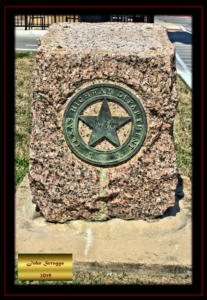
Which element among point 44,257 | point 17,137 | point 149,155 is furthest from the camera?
point 17,137

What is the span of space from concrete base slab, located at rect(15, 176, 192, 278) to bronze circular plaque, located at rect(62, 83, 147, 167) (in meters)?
0.68

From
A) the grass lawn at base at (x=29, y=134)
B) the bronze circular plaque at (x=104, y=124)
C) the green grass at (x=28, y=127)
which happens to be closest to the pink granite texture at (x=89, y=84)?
the bronze circular plaque at (x=104, y=124)

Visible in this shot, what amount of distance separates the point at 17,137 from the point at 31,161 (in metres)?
2.87

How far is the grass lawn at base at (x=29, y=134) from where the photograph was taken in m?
3.97

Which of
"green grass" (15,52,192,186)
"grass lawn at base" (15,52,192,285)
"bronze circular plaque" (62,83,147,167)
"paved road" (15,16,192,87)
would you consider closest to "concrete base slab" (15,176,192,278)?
"grass lawn at base" (15,52,192,285)

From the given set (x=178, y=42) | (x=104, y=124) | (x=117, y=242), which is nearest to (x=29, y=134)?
(x=104, y=124)

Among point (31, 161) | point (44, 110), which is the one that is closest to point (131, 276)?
point (31, 161)

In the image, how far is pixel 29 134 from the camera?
281 inches

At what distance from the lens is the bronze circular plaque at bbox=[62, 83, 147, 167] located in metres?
4.10

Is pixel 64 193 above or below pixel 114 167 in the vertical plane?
below

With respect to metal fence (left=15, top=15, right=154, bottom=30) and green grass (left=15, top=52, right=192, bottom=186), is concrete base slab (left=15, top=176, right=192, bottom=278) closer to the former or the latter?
green grass (left=15, top=52, right=192, bottom=186)

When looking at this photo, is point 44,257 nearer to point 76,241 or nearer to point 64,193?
point 76,241

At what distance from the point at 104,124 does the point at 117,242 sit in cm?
114

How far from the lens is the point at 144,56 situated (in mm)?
3977
